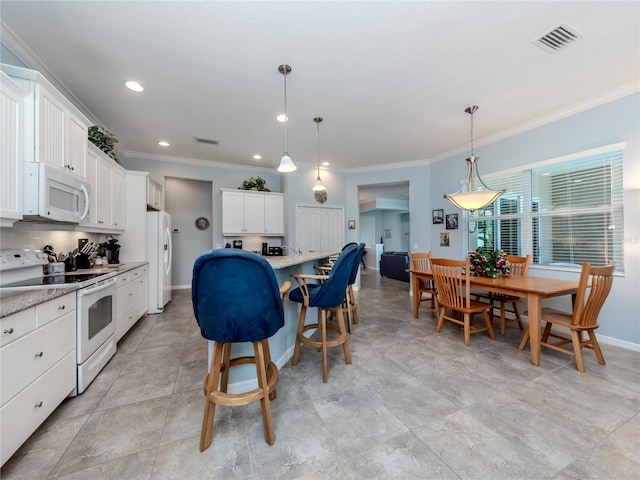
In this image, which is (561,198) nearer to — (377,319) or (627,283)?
(627,283)

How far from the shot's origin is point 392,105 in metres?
3.14

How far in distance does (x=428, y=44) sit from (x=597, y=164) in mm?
2711

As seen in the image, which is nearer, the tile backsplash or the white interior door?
the tile backsplash

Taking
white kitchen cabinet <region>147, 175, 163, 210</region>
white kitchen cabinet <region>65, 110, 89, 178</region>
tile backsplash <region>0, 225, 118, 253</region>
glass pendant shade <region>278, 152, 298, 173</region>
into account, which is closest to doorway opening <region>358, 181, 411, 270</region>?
white kitchen cabinet <region>147, 175, 163, 210</region>

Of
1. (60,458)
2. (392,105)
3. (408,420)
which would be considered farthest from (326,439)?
(392,105)

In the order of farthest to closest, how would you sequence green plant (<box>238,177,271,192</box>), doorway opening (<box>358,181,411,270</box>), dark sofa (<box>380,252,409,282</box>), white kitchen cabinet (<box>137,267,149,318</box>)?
doorway opening (<box>358,181,411,270</box>) < dark sofa (<box>380,252,409,282</box>) < green plant (<box>238,177,271,192</box>) < white kitchen cabinet (<box>137,267,149,318</box>)

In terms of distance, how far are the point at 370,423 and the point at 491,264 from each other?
7.85 ft

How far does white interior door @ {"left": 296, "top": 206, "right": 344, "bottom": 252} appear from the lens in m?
5.55

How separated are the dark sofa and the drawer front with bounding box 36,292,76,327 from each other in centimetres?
630

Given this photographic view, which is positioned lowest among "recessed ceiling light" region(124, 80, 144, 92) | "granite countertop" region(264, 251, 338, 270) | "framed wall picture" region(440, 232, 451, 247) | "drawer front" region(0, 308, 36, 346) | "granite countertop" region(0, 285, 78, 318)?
"drawer front" region(0, 308, 36, 346)

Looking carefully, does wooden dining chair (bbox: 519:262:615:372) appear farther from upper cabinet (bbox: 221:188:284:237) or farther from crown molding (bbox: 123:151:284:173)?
crown molding (bbox: 123:151:284:173)

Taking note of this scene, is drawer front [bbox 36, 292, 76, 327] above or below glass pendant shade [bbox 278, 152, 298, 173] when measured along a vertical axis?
below

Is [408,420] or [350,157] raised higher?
[350,157]

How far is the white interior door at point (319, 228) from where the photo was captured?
5.55m
